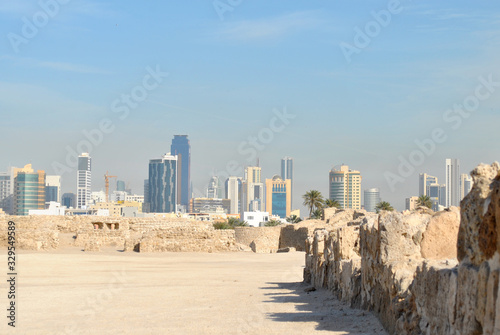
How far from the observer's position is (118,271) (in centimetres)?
1708

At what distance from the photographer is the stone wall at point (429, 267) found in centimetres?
376

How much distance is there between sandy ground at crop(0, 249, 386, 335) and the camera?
729 cm

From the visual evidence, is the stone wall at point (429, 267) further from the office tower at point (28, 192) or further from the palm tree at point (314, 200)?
the office tower at point (28, 192)

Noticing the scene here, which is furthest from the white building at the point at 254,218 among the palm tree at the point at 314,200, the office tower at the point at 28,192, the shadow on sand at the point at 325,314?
the shadow on sand at the point at 325,314

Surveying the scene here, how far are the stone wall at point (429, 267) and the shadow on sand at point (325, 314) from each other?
152 millimetres

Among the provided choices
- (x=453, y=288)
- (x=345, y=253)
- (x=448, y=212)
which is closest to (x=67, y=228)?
(x=345, y=253)

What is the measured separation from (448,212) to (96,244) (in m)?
21.4

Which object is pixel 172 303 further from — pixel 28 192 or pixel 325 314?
pixel 28 192

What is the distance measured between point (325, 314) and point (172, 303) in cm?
284

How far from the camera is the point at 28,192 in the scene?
186 metres

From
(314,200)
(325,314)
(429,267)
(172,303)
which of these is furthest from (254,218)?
(429,267)

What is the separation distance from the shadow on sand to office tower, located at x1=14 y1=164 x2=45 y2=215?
567ft

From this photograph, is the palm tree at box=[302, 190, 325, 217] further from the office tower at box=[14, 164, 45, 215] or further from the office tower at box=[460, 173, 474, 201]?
the office tower at box=[14, 164, 45, 215]

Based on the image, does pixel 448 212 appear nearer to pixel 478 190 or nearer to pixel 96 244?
pixel 478 190
